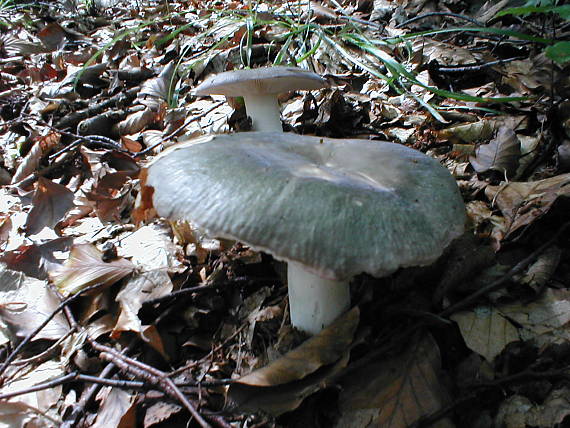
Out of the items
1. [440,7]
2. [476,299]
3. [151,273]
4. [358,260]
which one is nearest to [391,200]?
[358,260]

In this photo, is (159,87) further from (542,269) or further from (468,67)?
(542,269)

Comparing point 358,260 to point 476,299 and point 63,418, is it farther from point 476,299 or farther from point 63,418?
point 63,418

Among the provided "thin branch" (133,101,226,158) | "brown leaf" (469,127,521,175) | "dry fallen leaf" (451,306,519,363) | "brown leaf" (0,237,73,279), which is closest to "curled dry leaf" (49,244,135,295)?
"brown leaf" (0,237,73,279)

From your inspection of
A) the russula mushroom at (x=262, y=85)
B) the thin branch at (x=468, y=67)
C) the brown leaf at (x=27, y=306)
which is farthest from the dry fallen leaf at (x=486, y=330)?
the thin branch at (x=468, y=67)

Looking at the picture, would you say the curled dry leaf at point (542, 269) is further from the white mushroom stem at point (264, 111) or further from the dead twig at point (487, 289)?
the white mushroom stem at point (264, 111)

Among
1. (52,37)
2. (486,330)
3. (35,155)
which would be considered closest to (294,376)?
(486,330)
